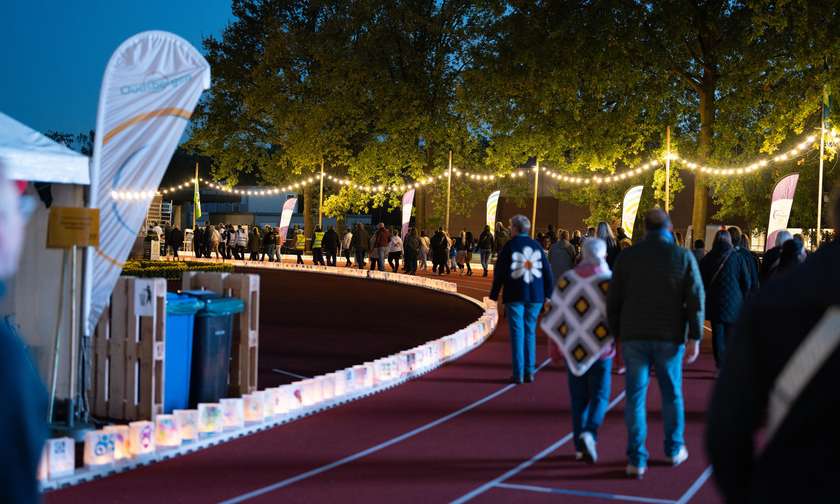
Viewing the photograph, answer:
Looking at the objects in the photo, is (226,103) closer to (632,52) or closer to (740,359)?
(632,52)

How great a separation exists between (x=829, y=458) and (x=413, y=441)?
644 centimetres

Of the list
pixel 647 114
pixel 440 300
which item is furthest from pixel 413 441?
pixel 647 114

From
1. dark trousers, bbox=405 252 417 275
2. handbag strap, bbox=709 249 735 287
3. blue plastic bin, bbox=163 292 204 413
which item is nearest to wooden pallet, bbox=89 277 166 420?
blue plastic bin, bbox=163 292 204 413

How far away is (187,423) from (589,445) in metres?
3.24

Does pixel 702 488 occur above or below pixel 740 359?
below

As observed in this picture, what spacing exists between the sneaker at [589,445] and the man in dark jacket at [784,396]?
5.31 metres

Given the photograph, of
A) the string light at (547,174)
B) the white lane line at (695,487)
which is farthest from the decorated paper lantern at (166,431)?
the string light at (547,174)

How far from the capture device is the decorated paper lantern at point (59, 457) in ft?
21.8

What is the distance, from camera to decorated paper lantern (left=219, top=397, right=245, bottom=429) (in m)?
8.25

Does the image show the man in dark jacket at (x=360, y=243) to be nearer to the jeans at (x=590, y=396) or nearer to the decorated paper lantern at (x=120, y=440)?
the jeans at (x=590, y=396)

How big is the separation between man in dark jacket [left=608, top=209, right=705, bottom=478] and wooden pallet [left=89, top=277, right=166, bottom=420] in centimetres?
377

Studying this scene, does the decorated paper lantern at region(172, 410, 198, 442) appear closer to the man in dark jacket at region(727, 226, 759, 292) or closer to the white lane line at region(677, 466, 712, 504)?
the white lane line at region(677, 466, 712, 504)

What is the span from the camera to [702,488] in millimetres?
6871

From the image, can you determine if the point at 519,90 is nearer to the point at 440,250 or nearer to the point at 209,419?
the point at 440,250
